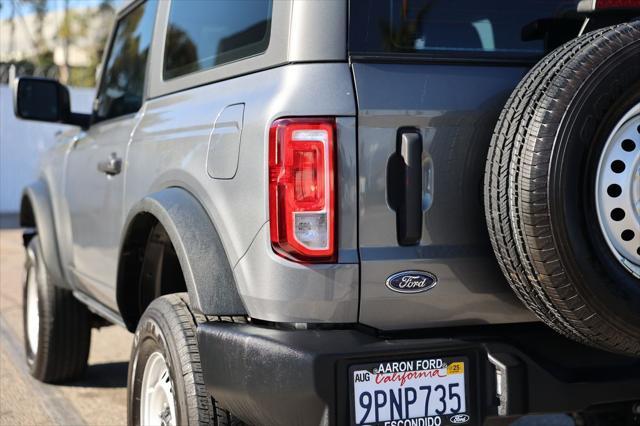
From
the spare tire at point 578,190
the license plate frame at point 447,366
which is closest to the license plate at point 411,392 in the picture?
the license plate frame at point 447,366

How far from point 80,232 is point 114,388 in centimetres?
109

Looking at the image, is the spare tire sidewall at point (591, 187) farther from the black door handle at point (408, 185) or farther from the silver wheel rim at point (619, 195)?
the black door handle at point (408, 185)

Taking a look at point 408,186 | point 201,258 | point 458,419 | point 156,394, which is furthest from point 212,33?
point 458,419

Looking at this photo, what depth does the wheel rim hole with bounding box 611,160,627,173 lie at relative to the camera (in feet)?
7.27

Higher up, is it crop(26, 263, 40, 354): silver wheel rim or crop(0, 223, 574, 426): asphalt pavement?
crop(26, 263, 40, 354): silver wheel rim

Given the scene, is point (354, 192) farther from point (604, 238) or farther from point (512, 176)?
point (604, 238)

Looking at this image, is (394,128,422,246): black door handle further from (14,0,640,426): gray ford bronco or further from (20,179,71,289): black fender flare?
(20,179,71,289): black fender flare

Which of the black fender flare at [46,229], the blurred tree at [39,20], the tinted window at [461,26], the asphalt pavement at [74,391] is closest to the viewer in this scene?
the tinted window at [461,26]

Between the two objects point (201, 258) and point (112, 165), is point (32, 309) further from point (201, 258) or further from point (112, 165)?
point (201, 258)

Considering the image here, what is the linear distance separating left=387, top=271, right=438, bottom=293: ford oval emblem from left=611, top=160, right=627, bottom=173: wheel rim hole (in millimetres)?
513

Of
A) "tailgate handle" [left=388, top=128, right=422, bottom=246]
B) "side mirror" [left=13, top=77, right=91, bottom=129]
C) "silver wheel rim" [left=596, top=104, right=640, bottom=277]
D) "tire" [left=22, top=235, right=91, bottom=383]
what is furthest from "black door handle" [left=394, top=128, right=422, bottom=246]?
"tire" [left=22, top=235, right=91, bottom=383]

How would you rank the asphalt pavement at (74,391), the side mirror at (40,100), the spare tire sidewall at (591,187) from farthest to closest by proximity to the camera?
1. the asphalt pavement at (74,391)
2. the side mirror at (40,100)
3. the spare tire sidewall at (591,187)

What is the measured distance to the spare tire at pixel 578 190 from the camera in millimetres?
2143

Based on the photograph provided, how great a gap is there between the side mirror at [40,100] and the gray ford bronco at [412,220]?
157 cm
